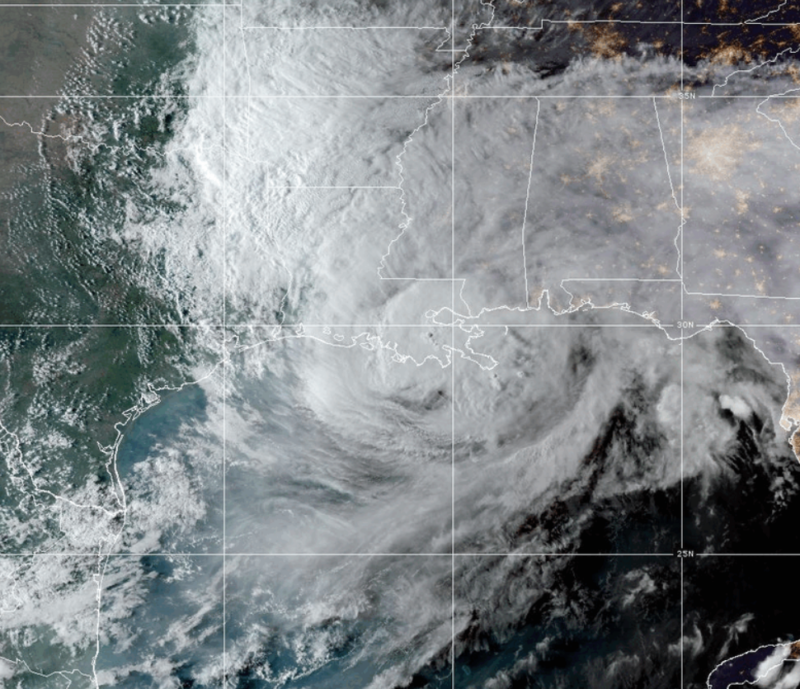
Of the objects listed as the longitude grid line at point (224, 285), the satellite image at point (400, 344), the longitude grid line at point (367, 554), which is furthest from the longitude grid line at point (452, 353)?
the longitude grid line at point (224, 285)

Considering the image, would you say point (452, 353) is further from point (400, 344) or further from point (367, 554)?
point (367, 554)

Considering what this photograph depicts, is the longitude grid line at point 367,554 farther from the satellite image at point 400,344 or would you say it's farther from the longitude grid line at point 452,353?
the longitude grid line at point 452,353

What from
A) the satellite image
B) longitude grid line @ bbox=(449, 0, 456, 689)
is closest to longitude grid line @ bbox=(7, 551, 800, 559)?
the satellite image

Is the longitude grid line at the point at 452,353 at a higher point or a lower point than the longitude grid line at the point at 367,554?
higher

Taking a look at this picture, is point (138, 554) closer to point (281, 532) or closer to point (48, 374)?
point (281, 532)

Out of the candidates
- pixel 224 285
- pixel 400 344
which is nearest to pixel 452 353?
pixel 400 344

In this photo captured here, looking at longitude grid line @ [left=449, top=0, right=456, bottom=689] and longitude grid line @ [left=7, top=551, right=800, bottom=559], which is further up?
longitude grid line @ [left=449, top=0, right=456, bottom=689]

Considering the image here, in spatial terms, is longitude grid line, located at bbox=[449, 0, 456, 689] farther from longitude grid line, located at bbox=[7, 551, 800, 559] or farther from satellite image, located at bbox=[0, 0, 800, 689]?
longitude grid line, located at bbox=[7, 551, 800, 559]

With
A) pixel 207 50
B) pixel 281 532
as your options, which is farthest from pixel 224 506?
pixel 207 50
